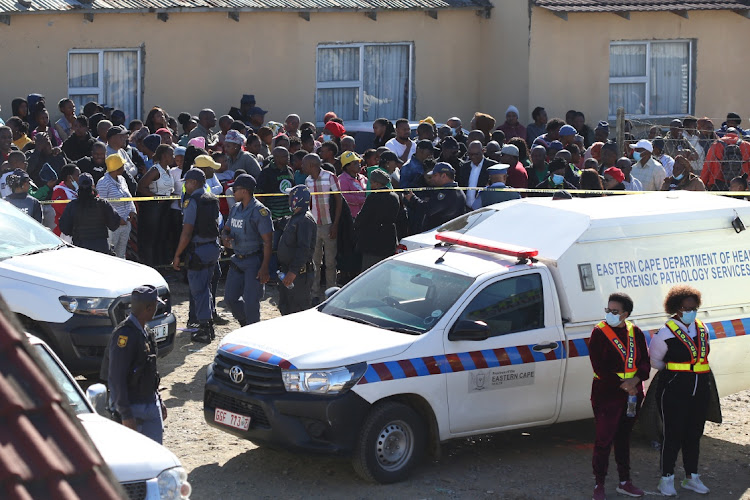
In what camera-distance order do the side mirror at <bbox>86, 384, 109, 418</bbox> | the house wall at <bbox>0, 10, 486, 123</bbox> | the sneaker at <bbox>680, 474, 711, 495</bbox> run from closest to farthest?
the side mirror at <bbox>86, 384, 109, 418</bbox>, the sneaker at <bbox>680, 474, 711, 495</bbox>, the house wall at <bbox>0, 10, 486, 123</bbox>

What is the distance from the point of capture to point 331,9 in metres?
20.0

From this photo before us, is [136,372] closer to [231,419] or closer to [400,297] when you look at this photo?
[231,419]

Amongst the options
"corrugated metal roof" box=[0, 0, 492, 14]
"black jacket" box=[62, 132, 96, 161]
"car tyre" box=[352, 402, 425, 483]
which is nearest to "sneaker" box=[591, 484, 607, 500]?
"car tyre" box=[352, 402, 425, 483]

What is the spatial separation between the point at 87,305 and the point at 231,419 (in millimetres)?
2274

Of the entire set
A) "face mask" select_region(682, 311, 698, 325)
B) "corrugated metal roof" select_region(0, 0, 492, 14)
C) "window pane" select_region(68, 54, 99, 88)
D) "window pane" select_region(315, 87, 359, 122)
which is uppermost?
"corrugated metal roof" select_region(0, 0, 492, 14)

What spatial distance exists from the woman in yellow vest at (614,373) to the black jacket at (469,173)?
6.22m

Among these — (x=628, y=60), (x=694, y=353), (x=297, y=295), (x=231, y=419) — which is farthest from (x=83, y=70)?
(x=694, y=353)

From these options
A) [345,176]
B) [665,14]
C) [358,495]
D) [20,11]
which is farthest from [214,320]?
[665,14]

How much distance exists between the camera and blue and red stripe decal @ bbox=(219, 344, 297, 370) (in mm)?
7613

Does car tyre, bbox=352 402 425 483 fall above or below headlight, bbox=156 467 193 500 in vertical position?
below

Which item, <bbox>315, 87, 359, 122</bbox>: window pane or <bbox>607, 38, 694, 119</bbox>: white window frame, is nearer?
<bbox>315, 87, 359, 122</bbox>: window pane

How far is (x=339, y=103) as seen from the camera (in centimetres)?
2100

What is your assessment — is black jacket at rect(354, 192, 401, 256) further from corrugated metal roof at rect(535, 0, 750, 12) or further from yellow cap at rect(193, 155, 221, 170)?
corrugated metal roof at rect(535, 0, 750, 12)

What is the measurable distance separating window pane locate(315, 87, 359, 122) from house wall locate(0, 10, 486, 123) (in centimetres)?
30
